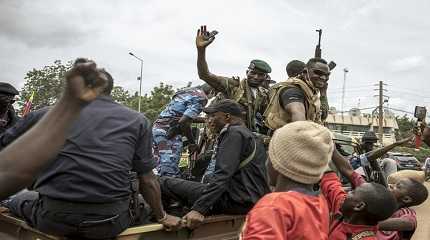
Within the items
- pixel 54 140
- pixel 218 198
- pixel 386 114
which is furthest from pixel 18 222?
pixel 386 114

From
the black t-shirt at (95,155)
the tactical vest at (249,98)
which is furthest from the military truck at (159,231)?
the tactical vest at (249,98)

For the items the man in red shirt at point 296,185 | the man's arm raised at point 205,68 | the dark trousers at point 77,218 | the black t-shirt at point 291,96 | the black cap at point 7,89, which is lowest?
the dark trousers at point 77,218

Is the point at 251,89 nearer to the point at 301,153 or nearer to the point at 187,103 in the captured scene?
the point at 187,103

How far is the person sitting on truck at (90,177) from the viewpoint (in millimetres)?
2723

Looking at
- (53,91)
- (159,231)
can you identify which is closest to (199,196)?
(159,231)

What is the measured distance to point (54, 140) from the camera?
112 centimetres

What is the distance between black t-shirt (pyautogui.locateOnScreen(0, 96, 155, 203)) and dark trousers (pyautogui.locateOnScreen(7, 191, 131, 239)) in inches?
1.9

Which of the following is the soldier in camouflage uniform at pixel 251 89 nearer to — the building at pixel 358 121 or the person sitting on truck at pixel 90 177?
the person sitting on truck at pixel 90 177

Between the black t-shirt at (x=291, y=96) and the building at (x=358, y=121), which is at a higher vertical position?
the black t-shirt at (x=291, y=96)

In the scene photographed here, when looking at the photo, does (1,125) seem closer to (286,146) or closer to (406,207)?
(286,146)

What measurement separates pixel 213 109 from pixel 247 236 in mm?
2315

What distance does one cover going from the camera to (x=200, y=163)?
489 centimetres

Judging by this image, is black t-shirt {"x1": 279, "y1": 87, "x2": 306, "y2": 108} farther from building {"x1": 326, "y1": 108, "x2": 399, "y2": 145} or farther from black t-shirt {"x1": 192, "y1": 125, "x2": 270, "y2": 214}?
building {"x1": 326, "y1": 108, "x2": 399, "y2": 145}

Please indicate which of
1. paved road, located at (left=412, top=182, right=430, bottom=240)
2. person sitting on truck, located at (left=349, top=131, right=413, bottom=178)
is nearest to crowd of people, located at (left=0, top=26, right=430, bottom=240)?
person sitting on truck, located at (left=349, top=131, right=413, bottom=178)
